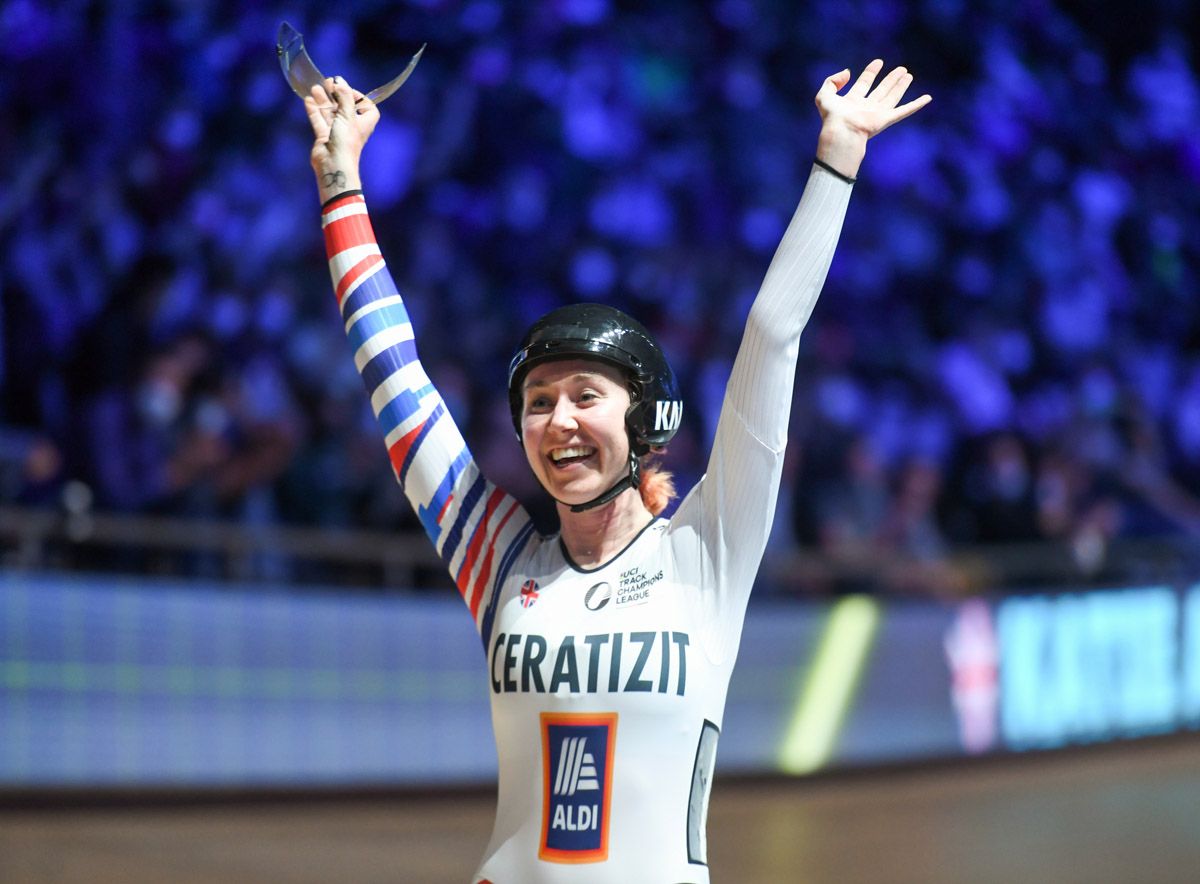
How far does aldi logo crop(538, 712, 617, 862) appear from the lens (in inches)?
95.3

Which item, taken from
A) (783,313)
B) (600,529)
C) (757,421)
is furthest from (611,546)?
(783,313)

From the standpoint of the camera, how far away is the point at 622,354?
2.56 m

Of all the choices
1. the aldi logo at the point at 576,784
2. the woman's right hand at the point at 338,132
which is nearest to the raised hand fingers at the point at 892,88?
the woman's right hand at the point at 338,132

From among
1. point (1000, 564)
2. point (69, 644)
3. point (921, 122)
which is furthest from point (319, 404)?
point (921, 122)

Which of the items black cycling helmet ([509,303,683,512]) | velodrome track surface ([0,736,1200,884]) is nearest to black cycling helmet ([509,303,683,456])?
black cycling helmet ([509,303,683,512])

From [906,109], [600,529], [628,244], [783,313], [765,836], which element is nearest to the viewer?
[783,313]

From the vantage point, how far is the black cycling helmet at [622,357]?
2.55 metres

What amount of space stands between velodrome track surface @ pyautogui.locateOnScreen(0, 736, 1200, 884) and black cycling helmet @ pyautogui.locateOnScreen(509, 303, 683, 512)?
411 centimetres

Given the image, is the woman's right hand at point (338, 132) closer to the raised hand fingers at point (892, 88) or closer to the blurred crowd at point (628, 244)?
the raised hand fingers at point (892, 88)

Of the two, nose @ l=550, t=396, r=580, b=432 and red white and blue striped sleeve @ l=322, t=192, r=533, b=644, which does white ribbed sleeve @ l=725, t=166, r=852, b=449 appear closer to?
nose @ l=550, t=396, r=580, b=432

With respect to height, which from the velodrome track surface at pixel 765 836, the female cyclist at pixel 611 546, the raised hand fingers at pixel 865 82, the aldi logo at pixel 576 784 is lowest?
the velodrome track surface at pixel 765 836

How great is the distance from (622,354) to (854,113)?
22.5 inches

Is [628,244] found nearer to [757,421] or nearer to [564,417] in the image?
[564,417]

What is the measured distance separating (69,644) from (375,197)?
4.29 metres
